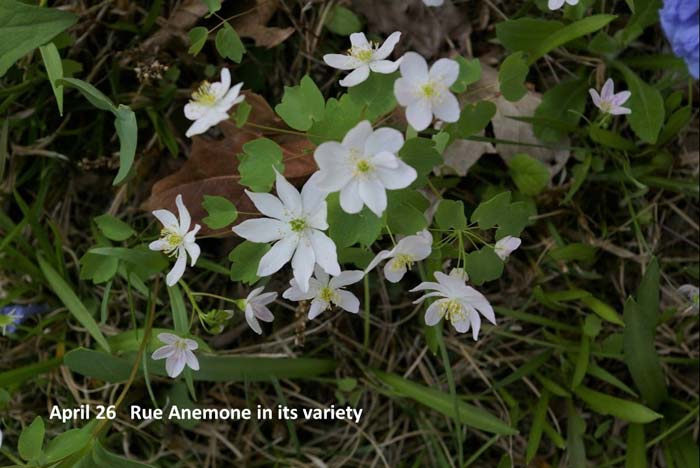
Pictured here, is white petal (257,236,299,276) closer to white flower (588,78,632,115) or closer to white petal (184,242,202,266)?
white petal (184,242,202,266)

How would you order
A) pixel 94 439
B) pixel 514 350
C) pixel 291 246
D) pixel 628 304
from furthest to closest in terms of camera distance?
pixel 514 350
pixel 628 304
pixel 94 439
pixel 291 246

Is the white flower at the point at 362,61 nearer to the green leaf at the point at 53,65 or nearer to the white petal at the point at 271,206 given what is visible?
the white petal at the point at 271,206

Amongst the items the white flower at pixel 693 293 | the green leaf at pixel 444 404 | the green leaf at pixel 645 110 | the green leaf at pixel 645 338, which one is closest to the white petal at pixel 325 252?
the green leaf at pixel 444 404

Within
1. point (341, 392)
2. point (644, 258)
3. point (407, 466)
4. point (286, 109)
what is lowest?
point (407, 466)

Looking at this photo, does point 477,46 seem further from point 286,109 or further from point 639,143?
point 286,109

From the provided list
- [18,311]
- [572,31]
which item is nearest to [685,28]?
[572,31]

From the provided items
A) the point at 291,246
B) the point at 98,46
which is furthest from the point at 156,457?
the point at 98,46

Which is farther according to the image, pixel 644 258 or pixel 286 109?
pixel 644 258

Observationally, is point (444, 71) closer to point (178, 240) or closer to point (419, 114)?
point (419, 114)
